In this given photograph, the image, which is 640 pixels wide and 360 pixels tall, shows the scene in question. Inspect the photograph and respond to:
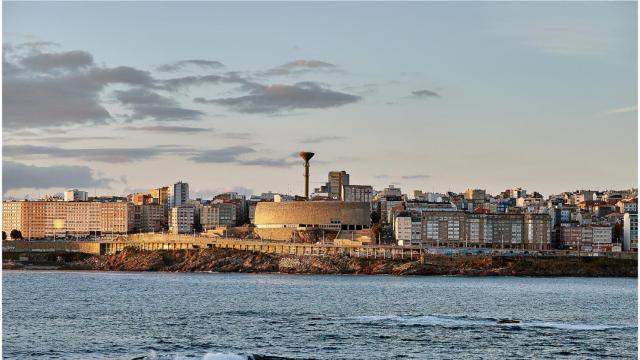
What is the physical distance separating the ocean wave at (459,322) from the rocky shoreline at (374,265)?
2821 inches

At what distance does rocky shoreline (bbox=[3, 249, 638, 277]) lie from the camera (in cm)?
13275

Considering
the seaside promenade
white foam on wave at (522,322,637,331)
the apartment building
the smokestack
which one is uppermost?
→ the smokestack

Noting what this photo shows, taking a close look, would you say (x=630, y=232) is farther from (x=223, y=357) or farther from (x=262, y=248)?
(x=223, y=357)

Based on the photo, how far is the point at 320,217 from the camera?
17650 cm

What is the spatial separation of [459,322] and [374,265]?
7993cm

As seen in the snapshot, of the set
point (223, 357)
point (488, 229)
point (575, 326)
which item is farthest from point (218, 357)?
point (488, 229)

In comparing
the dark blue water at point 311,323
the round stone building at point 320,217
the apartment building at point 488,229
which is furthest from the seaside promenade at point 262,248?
the dark blue water at point 311,323

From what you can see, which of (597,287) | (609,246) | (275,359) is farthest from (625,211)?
(275,359)

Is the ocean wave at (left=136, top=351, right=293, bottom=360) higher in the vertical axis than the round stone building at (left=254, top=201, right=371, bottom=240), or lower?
lower

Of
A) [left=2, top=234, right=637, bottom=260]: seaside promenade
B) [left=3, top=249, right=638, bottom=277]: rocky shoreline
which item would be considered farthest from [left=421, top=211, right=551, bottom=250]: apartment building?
[left=3, top=249, right=638, bottom=277]: rocky shoreline

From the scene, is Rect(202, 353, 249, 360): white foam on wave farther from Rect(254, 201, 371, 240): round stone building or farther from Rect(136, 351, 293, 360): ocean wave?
Rect(254, 201, 371, 240): round stone building

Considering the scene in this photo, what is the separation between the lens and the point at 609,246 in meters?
168

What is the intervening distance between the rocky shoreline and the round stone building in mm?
28718

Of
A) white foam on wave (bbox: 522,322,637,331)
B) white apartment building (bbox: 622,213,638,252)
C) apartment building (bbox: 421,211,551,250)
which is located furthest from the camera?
apartment building (bbox: 421,211,551,250)
